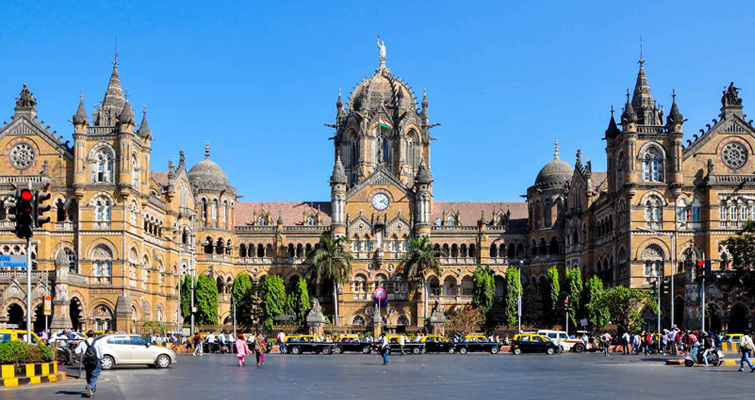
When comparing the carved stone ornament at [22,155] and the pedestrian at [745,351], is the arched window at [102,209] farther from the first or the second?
the pedestrian at [745,351]

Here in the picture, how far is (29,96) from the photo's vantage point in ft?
302

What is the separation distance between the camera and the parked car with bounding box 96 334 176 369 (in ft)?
157

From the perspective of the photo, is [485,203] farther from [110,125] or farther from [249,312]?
[110,125]

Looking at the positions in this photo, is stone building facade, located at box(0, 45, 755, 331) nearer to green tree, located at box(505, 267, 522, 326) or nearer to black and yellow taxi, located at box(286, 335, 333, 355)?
green tree, located at box(505, 267, 522, 326)

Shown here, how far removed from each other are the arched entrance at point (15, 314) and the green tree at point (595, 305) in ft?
157

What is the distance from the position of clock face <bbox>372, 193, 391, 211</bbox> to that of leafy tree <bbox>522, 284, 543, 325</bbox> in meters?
18.4

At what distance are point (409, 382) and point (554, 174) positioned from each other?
77.6m

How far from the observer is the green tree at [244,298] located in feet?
341

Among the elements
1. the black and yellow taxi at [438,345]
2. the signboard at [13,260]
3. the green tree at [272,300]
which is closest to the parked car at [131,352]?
the signboard at [13,260]

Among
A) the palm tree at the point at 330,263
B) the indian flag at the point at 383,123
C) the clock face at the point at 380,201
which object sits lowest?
the palm tree at the point at 330,263

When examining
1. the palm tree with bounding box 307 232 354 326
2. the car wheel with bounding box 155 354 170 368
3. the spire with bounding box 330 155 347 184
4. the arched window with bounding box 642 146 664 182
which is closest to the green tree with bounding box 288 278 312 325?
the palm tree with bounding box 307 232 354 326

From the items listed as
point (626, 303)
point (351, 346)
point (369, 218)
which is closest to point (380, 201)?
point (369, 218)

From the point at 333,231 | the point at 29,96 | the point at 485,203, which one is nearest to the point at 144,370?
the point at 29,96

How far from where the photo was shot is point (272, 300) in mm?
103250
